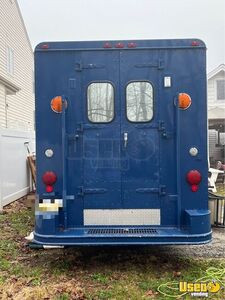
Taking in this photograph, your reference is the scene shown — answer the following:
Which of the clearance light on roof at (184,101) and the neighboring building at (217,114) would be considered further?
the neighboring building at (217,114)

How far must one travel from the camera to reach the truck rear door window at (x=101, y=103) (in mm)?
4734

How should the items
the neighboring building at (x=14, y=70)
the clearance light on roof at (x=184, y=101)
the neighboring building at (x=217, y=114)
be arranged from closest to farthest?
the clearance light on roof at (x=184, y=101) < the neighboring building at (x=14, y=70) < the neighboring building at (x=217, y=114)

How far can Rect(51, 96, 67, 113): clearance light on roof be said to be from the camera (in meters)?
4.66

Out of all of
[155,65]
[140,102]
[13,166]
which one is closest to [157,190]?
[140,102]

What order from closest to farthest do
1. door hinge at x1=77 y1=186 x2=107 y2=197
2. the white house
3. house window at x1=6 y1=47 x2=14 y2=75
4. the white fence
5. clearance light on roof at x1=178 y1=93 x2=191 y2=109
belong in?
clearance light on roof at x1=178 y1=93 x2=191 y2=109
door hinge at x1=77 y1=186 x2=107 y2=197
the white fence
the white house
house window at x1=6 y1=47 x2=14 y2=75

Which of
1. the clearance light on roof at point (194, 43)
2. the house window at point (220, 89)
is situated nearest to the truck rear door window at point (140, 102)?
the clearance light on roof at point (194, 43)

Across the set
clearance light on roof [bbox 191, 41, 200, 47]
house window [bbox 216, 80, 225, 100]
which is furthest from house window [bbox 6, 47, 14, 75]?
clearance light on roof [bbox 191, 41, 200, 47]

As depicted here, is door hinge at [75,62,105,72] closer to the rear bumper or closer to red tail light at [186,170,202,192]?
red tail light at [186,170,202,192]

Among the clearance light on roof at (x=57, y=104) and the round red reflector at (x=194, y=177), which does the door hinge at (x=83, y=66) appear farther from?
the round red reflector at (x=194, y=177)

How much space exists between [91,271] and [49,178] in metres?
1.29

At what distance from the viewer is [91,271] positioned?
4.74 meters

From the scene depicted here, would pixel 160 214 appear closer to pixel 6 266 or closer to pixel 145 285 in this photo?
pixel 145 285

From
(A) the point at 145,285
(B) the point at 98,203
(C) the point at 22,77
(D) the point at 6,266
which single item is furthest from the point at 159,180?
(C) the point at 22,77

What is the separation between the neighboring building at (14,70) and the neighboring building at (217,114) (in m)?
10.1
